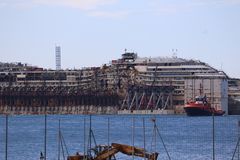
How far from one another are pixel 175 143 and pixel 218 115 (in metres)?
75.9

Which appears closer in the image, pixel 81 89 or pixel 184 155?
pixel 184 155

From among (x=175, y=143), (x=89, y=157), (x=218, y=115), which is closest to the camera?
(x=89, y=157)

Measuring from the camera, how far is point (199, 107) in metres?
147

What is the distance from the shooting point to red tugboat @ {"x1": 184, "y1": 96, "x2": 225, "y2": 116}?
146 metres

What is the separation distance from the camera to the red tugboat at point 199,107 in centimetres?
14650

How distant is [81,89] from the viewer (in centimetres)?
17562

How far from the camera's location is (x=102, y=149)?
4753cm

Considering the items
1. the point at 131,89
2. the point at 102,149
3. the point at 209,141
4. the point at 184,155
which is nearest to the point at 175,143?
the point at 209,141

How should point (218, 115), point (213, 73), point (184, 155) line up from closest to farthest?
point (184, 155), point (218, 115), point (213, 73)

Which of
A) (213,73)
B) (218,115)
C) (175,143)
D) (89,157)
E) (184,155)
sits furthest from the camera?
(213,73)

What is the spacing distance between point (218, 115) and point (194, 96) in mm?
7481

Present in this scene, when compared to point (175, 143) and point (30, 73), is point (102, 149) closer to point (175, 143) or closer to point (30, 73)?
point (175, 143)

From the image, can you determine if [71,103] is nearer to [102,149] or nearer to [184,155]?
[184,155]

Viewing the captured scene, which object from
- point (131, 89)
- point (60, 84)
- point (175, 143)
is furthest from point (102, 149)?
point (60, 84)
